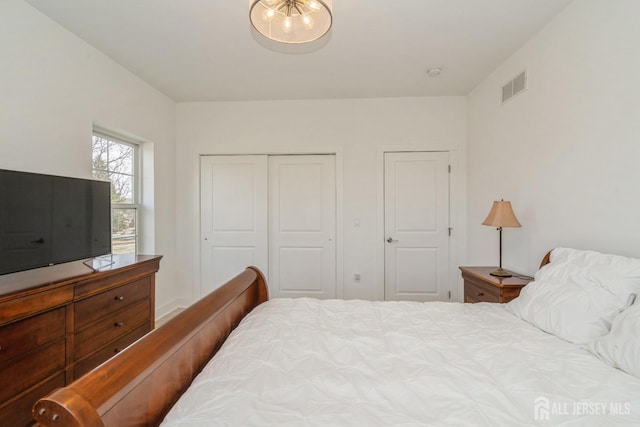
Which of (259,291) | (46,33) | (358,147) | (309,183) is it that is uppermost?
(46,33)

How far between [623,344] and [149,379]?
1.63m

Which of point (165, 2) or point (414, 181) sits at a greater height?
point (165, 2)

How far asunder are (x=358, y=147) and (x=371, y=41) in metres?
1.37

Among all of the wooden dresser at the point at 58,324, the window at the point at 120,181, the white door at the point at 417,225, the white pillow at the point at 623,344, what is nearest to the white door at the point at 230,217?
the window at the point at 120,181

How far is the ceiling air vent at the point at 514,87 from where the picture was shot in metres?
2.42

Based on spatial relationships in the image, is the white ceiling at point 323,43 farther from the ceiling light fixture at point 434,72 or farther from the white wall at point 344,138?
the white wall at point 344,138

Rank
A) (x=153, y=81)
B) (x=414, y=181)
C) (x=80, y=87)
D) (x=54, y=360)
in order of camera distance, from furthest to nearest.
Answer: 1. (x=414, y=181)
2. (x=153, y=81)
3. (x=80, y=87)
4. (x=54, y=360)

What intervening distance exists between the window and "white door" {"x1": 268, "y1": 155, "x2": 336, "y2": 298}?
150cm

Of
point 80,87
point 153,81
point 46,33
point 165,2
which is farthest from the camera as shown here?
point 153,81

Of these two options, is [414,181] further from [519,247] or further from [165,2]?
[165,2]

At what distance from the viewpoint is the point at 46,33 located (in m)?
2.07

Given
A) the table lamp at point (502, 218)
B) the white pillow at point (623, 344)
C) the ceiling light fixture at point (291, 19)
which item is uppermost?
the ceiling light fixture at point (291, 19)

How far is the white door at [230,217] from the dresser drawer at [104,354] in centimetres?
135

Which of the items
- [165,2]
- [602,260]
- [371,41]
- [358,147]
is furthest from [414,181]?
[165,2]
